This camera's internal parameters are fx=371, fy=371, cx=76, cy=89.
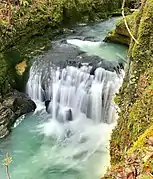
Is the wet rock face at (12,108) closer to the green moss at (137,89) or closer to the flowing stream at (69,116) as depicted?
the flowing stream at (69,116)

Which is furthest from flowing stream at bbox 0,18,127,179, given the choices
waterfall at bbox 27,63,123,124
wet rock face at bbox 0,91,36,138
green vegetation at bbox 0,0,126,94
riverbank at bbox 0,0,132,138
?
green vegetation at bbox 0,0,126,94

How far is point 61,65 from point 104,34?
10.1ft

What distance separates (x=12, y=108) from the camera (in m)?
9.87

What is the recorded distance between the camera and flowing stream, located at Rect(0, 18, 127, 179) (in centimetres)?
815

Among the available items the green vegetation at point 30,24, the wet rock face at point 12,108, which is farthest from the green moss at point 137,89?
the green vegetation at point 30,24

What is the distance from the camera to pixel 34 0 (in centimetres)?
1291

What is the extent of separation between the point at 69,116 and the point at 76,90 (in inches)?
28.7

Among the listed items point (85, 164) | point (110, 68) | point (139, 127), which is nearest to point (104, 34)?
point (110, 68)

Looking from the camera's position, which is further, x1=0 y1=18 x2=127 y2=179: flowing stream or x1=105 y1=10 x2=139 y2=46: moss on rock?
x1=105 y1=10 x2=139 y2=46: moss on rock

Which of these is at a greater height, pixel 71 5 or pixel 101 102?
pixel 71 5

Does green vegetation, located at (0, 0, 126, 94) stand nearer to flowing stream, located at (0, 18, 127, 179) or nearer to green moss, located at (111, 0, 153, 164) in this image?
flowing stream, located at (0, 18, 127, 179)

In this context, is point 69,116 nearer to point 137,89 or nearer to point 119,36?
point 119,36

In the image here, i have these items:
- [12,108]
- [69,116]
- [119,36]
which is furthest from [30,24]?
[69,116]

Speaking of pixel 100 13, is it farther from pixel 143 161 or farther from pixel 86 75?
pixel 143 161
